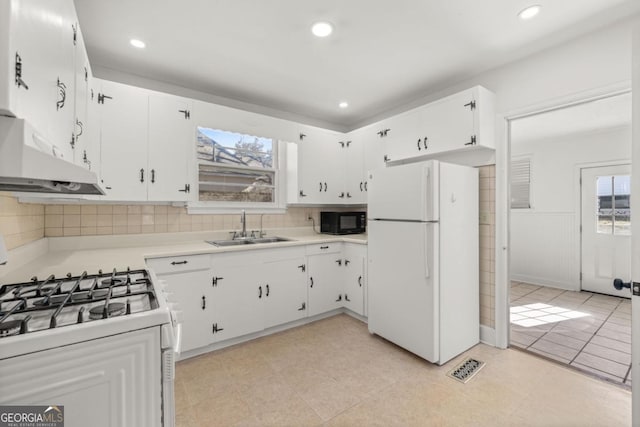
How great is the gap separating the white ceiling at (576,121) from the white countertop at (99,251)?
299 centimetres

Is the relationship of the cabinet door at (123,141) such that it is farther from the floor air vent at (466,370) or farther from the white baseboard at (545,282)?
the white baseboard at (545,282)

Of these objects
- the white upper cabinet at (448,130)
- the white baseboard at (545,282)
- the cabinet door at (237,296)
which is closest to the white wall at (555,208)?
the white baseboard at (545,282)

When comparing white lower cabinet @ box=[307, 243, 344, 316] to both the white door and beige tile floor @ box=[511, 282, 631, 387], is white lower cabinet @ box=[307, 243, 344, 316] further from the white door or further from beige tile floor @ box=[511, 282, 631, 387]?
the white door

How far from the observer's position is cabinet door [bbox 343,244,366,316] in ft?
10.0

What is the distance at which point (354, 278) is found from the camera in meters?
3.15

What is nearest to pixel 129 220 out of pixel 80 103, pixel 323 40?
pixel 80 103

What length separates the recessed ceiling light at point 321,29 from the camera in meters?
1.97

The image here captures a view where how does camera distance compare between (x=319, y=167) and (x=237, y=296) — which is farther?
(x=319, y=167)

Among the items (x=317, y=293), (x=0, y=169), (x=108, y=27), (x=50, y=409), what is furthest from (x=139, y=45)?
(x=317, y=293)

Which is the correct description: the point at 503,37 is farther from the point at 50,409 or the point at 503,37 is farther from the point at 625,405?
the point at 50,409

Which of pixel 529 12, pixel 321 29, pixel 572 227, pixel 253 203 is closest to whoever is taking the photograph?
pixel 529 12

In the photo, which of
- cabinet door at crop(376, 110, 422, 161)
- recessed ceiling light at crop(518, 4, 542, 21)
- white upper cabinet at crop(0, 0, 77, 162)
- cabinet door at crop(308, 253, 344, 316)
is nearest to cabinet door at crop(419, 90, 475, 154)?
cabinet door at crop(376, 110, 422, 161)

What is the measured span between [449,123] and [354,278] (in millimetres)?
1883

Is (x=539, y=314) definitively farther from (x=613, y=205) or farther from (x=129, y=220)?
(x=129, y=220)
